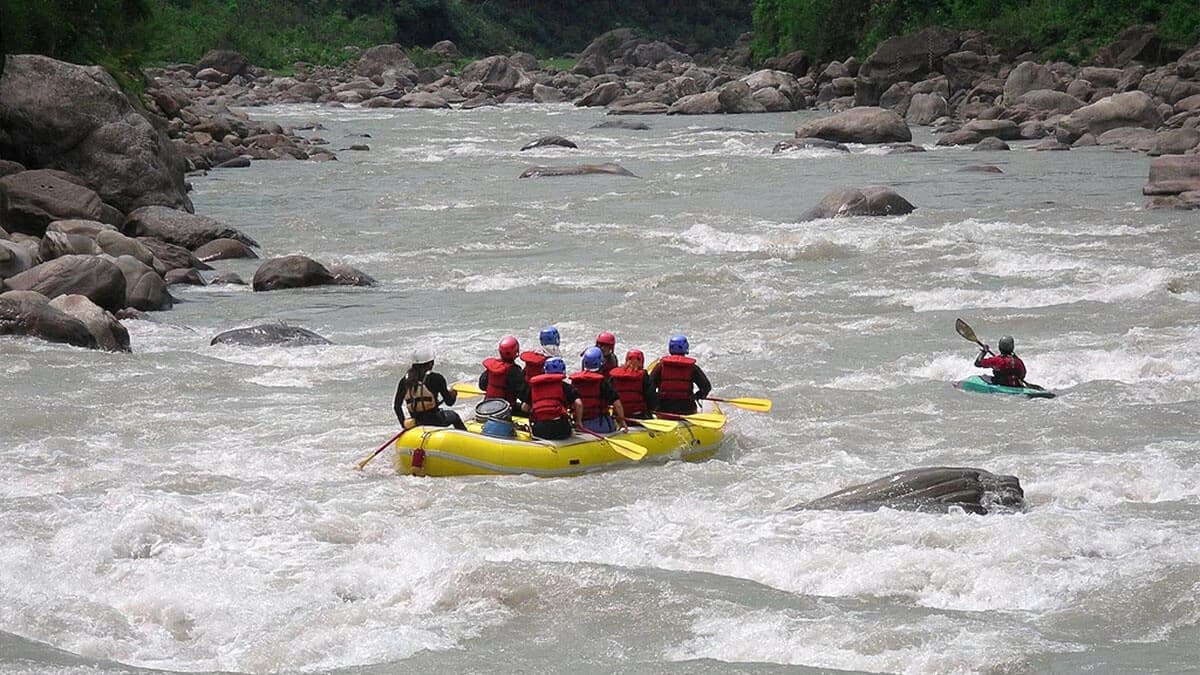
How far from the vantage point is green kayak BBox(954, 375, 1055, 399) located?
37.0ft

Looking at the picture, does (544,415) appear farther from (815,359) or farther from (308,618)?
(815,359)

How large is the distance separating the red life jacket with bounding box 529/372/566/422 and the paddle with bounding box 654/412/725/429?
87cm

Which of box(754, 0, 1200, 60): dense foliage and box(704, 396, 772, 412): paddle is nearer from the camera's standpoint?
box(704, 396, 772, 412): paddle

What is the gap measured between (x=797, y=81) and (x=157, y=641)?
4015cm

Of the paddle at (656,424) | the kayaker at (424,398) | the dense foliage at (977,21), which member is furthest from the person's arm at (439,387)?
the dense foliage at (977,21)

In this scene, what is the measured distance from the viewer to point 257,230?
67.3 feet

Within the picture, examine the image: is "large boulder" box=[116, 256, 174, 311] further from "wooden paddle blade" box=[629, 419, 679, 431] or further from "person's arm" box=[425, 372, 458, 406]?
"wooden paddle blade" box=[629, 419, 679, 431]

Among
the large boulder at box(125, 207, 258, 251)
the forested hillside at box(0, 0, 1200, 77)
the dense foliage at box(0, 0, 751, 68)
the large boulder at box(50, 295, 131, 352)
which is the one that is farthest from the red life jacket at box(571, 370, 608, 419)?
the dense foliage at box(0, 0, 751, 68)

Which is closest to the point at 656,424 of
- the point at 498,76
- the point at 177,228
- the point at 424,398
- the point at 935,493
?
the point at 424,398

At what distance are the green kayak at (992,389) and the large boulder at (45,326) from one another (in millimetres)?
6861

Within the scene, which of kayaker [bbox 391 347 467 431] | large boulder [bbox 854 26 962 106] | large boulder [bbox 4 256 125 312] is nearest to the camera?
kayaker [bbox 391 347 467 431]

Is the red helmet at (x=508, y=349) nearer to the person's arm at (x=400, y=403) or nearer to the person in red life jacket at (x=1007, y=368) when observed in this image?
the person's arm at (x=400, y=403)

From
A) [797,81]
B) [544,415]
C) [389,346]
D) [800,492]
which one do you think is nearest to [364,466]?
[544,415]

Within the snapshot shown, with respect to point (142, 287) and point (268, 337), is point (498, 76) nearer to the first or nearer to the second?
point (142, 287)
